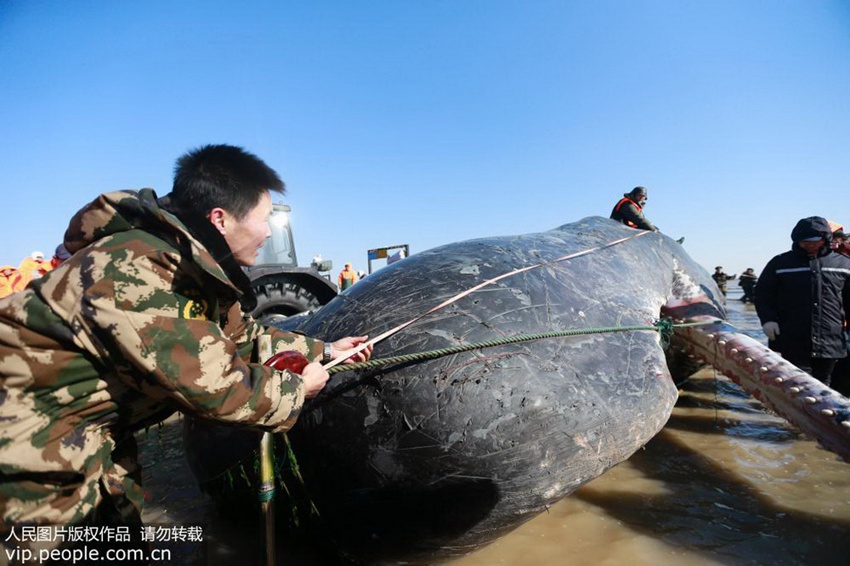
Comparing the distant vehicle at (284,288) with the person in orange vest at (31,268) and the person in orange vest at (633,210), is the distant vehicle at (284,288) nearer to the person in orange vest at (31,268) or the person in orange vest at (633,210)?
the person in orange vest at (31,268)

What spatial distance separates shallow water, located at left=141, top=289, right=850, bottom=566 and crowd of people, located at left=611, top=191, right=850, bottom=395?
930mm

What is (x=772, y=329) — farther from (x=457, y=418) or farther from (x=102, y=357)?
(x=102, y=357)

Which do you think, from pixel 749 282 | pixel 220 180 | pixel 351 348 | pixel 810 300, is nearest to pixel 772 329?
pixel 810 300

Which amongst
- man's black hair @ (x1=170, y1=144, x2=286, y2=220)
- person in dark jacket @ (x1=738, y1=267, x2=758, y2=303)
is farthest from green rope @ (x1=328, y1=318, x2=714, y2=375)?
person in dark jacket @ (x1=738, y1=267, x2=758, y2=303)

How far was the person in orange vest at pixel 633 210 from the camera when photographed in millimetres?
6449

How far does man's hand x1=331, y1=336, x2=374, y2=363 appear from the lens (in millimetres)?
1870

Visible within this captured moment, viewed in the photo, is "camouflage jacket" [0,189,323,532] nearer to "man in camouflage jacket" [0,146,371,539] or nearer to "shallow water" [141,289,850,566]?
"man in camouflage jacket" [0,146,371,539]

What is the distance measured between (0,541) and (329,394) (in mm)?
1067

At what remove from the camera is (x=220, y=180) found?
158 centimetres

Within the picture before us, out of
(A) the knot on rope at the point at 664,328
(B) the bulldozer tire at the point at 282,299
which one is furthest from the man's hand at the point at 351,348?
(B) the bulldozer tire at the point at 282,299

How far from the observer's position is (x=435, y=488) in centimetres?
171

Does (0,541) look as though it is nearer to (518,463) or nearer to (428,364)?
(428,364)

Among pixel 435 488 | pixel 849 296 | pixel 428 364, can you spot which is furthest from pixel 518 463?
pixel 849 296

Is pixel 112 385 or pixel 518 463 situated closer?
pixel 112 385
